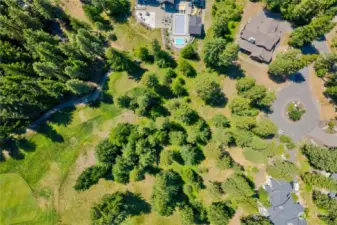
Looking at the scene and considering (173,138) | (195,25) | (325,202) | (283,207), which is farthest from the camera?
(195,25)

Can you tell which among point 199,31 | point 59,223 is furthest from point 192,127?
point 59,223

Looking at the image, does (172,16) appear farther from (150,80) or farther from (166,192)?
(166,192)

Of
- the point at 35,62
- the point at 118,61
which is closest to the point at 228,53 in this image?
the point at 118,61

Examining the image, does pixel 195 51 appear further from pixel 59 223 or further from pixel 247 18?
pixel 59 223

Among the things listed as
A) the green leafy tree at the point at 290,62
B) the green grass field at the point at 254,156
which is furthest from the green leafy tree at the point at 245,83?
the green grass field at the point at 254,156

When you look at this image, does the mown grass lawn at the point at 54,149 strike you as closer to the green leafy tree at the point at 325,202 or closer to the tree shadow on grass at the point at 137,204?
the tree shadow on grass at the point at 137,204

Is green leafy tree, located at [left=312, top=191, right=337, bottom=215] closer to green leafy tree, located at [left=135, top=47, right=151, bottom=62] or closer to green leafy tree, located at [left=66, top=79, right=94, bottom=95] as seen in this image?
green leafy tree, located at [left=135, top=47, right=151, bottom=62]
